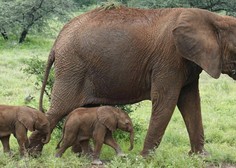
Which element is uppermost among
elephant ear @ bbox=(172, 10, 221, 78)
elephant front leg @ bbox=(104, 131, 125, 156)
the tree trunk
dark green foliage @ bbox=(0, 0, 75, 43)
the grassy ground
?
elephant ear @ bbox=(172, 10, 221, 78)

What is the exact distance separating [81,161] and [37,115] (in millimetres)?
725

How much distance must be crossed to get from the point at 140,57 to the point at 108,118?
83 centimetres

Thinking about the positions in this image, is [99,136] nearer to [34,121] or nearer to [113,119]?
[113,119]

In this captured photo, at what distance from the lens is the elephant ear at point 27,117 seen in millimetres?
5996

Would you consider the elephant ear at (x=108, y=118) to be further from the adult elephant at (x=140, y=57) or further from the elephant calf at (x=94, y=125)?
the adult elephant at (x=140, y=57)

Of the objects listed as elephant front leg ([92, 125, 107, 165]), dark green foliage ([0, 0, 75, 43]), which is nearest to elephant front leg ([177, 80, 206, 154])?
elephant front leg ([92, 125, 107, 165])

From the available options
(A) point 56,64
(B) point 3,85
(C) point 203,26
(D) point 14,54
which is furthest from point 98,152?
(D) point 14,54

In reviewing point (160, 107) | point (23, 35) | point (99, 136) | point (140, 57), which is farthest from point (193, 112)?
point (23, 35)

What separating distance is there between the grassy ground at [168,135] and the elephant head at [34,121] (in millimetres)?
321

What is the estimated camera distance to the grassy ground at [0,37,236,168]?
235 inches

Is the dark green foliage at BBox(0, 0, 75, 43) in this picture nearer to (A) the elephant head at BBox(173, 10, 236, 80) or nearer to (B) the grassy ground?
(B) the grassy ground

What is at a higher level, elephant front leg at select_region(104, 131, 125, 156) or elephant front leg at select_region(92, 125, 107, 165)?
elephant front leg at select_region(92, 125, 107, 165)

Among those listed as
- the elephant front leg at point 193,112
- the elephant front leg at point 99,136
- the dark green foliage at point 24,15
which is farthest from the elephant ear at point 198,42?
the dark green foliage at point 24,15

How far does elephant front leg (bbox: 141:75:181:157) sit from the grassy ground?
0.53 ft
